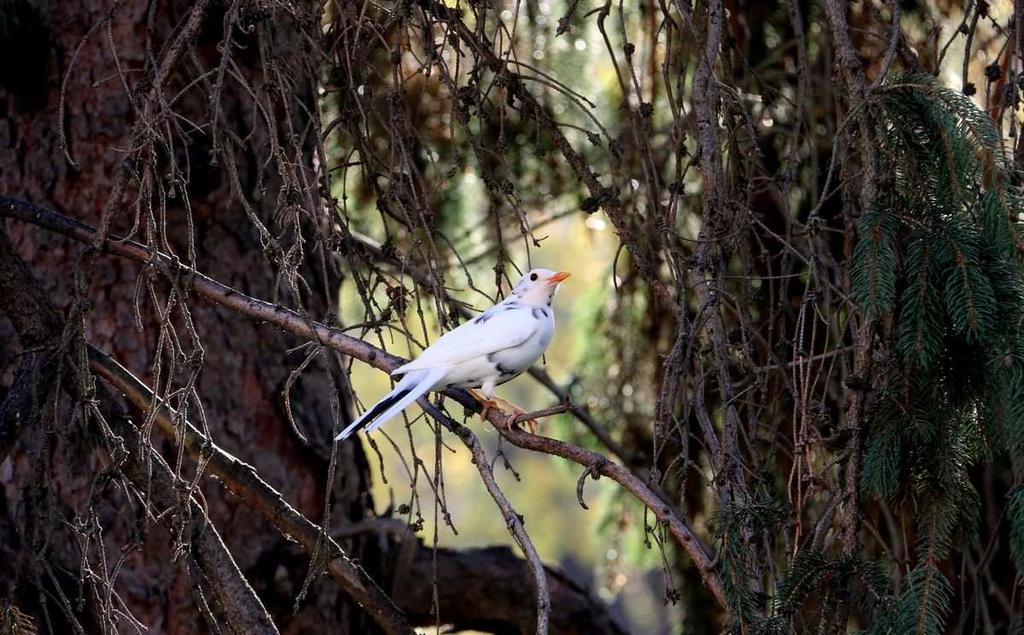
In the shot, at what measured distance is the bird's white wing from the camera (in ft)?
9.43

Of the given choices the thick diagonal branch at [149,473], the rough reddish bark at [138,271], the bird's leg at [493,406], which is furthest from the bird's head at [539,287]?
the thick diagonal branch at [149,473]

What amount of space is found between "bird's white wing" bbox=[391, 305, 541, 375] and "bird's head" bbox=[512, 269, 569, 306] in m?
0.13

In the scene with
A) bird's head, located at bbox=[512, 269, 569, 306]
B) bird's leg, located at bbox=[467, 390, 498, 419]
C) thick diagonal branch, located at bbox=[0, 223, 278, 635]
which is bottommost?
thick diagonal branch, located at bbox=[0, 223, 278, 635]

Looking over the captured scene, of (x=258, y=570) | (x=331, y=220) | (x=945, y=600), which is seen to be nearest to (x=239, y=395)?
(x=258, y=570)

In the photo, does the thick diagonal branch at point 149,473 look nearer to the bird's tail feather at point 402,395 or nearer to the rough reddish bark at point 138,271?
the bird's tail feather at point 402,395

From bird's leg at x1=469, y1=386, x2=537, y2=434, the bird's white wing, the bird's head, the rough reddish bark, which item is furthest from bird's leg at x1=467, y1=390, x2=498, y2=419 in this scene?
the rough reddish bark

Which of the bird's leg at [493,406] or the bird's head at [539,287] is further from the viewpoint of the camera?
the bird's head at [539,287]

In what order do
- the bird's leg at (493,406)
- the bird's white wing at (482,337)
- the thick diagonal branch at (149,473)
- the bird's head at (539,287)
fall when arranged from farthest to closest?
the bird's head at (539,287)
the bird's leg at (493,406)
the bird's white wing at (482,337)
the thick diagonal branch at (149,473)

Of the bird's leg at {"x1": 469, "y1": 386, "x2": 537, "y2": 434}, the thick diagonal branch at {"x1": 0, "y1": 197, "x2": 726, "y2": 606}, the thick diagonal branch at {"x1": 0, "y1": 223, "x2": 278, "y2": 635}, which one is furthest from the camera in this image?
the bird's leg at {"x1": 469, "y1": 386, "x2": 537, "y2": 434}

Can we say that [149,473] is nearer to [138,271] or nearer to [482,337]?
[482,337]

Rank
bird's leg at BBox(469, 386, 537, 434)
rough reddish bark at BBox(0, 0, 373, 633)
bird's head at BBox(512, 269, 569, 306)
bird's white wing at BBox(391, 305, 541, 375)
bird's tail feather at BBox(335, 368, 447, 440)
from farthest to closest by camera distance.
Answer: rough reddish bark at BBox(0, 0, 373, 633)
bird's head at BBox(512, 269, 569, 306)
bird's leg at BBox(469, 386, 537, 434)
bird's white wing at BBox(391, 305, 541, 375)
bird's tail feather at BBox(335, 368, 447, 440)

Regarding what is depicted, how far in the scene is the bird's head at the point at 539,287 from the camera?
3.46m

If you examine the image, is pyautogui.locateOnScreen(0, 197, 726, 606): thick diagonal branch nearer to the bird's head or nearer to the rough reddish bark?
the bird's head

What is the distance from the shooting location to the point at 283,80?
279 cm
